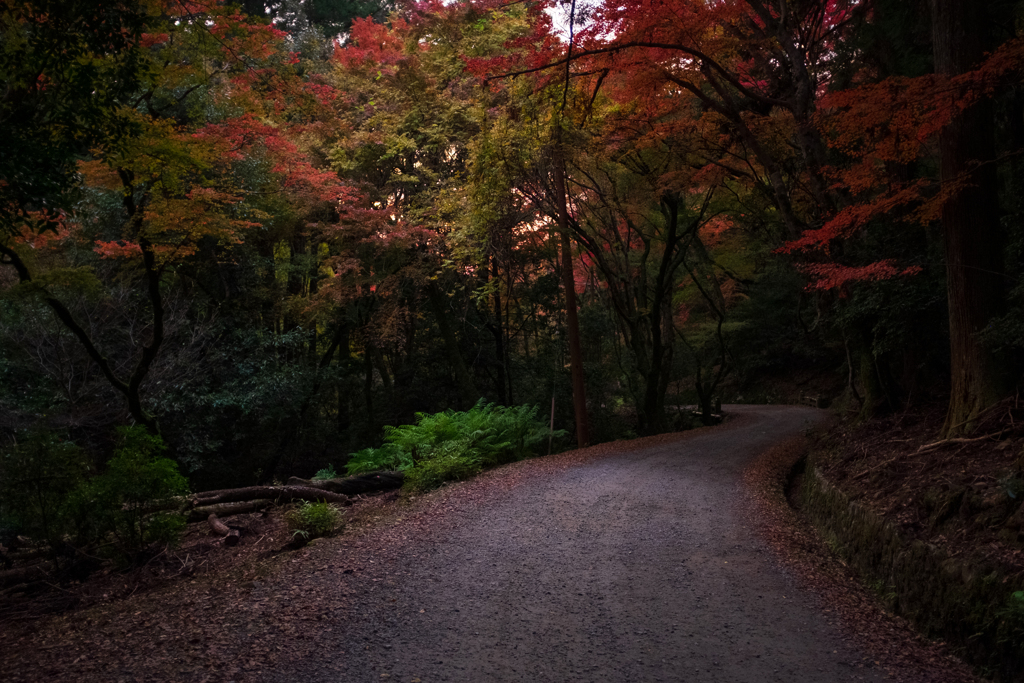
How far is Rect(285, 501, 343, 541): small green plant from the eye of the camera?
766cm

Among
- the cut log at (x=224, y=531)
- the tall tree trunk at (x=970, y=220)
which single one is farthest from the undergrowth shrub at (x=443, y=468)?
the tall tree trunk at (x=970, y=220)

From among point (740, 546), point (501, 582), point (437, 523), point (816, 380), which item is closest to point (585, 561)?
point (501, 582)

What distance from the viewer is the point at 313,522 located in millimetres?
7688

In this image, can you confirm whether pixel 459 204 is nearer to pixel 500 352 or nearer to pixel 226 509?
pixel 500 352

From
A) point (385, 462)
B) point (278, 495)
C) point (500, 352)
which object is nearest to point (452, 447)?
point (385, 462)

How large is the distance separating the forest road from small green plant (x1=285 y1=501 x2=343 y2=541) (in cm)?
146

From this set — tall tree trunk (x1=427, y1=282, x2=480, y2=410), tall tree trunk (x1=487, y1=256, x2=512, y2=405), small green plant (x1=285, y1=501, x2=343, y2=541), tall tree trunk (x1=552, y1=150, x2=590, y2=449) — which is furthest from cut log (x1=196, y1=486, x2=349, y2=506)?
tall tree trunk (x1=487, y1=256, x2=512, y2=405)

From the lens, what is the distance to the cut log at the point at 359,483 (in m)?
10.2

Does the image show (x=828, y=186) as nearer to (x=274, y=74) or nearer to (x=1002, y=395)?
(x=1002, y=395)

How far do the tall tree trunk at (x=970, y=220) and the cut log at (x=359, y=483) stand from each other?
7.73 meters

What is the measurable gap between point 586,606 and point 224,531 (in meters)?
5.54

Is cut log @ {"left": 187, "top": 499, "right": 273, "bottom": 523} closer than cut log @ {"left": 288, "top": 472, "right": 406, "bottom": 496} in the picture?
Yes

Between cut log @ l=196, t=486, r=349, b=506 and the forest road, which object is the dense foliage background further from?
the forest road

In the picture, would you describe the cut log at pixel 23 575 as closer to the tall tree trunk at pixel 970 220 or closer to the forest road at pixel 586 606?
the forest road at pixel 586 606
